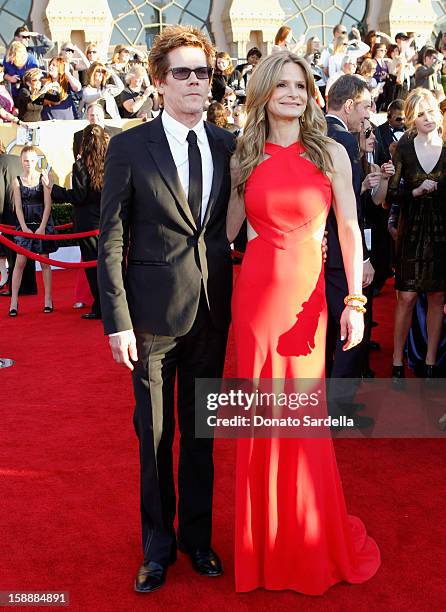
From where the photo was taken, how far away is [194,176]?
2.71 metres

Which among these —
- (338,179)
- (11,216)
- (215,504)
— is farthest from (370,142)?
(11,216)

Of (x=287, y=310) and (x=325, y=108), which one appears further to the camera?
(x=325, y=108)

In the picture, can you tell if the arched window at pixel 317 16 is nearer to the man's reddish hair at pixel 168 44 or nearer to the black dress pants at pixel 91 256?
the black dress pants at pixel 91 256

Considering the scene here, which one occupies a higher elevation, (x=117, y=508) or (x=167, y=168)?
(x=167, y=168)

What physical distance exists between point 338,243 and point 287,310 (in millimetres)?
1322

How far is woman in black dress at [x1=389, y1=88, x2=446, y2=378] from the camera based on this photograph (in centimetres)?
477

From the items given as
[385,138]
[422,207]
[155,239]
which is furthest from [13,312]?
[155,239]

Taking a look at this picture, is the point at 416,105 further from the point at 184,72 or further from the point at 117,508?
the point at 117,508

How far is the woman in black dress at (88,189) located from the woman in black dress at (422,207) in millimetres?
3119

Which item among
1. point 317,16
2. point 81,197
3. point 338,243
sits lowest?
point 81,197

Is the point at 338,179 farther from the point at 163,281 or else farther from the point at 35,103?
the point at 35,103

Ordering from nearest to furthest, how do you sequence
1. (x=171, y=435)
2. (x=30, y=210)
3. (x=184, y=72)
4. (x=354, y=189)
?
(x=184, y=72)
(x=171, y=435)
(x=354, y=189)
(x=30, y=210)

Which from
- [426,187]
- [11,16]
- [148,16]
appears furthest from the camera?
[148,16]

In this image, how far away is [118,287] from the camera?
2.70 metres
